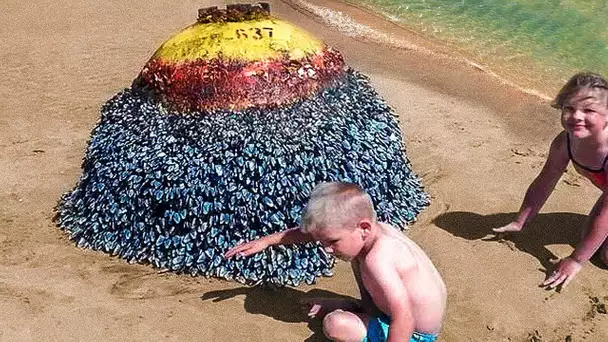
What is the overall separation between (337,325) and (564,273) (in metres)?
1.30

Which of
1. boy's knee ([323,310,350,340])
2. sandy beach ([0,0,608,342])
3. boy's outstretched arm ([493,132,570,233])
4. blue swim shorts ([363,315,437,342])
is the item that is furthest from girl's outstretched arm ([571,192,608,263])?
boy's knee ([323,310,350,340])

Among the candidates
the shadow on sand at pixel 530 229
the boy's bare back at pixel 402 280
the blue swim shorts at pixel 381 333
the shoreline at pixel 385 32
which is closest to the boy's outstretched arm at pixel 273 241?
the boy's bare back at pixel 402 280

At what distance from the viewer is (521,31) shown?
7.58 meters

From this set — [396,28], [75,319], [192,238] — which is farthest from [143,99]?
[396,28]

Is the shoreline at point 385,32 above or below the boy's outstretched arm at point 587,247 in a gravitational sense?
above

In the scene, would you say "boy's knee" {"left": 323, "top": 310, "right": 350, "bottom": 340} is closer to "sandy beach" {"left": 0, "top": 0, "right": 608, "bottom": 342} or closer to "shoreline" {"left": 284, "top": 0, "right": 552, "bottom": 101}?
"sandy beach" {"left": 0, "top": 0, "right": 608, "bottom": 342}

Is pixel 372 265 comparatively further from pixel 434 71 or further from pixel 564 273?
pixel 434 71

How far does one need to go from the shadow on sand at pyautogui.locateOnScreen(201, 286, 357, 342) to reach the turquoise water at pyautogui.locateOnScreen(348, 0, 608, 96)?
3594 millimetres

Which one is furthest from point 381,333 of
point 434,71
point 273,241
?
point 434,71

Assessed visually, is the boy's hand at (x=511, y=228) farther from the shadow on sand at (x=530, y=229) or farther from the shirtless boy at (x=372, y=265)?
the shirtless boy at (x=372, y=265)

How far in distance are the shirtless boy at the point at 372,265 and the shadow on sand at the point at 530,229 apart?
3.92 feet

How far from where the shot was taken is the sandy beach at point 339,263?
11.4 feet

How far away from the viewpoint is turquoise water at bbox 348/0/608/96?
269 inches

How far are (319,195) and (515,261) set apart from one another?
61.6 inches
